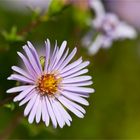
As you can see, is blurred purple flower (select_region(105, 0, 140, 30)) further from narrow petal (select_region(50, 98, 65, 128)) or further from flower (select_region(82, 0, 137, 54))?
narrow petal (select_region(50, 98, 65, 128))

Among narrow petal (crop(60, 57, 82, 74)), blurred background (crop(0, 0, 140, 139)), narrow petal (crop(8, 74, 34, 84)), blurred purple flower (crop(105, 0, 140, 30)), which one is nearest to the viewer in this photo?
narrow petal (crop(8, 74, 34, 84))

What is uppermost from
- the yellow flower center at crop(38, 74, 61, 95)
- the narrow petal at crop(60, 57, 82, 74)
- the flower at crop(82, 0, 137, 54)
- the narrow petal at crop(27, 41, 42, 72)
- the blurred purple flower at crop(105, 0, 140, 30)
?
the blurred purple flower at crop(105, 0, 140, 30)

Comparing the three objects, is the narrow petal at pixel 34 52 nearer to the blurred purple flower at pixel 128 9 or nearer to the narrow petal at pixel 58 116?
the narrow petal at pixel 58 116

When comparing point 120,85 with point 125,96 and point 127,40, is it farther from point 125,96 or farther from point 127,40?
point 127,40

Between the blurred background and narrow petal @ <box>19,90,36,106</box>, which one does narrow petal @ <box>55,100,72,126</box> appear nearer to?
narrow petal @ <box>19,90,36,106</box>

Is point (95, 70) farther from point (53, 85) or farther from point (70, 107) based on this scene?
point (70, 107)

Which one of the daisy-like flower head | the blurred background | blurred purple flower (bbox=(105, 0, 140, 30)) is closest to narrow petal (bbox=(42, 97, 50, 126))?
the daisy-like flower head

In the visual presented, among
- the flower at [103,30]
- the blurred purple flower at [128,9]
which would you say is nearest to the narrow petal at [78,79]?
the flower at [103,30]

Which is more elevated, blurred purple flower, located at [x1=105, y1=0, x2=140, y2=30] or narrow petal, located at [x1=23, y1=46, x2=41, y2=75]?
blurred purple flower, located at [x1=105, y1=0, x2=140, y2=30]

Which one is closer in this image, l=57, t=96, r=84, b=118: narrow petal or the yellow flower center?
l=57, t=96, r=84, b=118: narrow petal

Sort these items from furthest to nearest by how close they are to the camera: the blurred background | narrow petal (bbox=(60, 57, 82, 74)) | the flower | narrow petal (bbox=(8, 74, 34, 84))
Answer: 1. the blurred background
2. the flower
3. narrow petal (bbox=(60, 57, 82, 74))
4. narrow petal (bbox=(8, 74, 34, 84))
